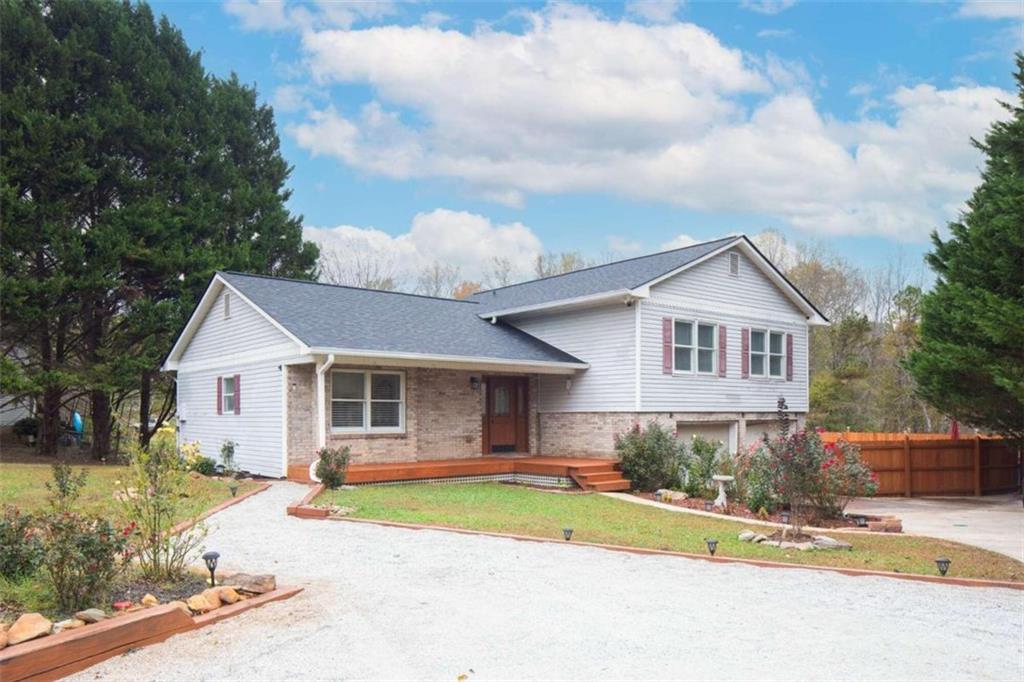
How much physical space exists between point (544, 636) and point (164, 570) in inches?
128

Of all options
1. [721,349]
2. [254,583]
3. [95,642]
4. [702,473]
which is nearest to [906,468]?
[721,349]

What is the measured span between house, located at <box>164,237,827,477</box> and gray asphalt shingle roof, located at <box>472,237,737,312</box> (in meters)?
0.10

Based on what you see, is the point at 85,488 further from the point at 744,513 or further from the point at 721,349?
the point at 721,349

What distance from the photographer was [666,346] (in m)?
18.8

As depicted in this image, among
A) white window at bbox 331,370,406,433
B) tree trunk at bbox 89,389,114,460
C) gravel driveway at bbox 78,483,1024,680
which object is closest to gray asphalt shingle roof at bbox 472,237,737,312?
white window at bbox 331,370,406,433

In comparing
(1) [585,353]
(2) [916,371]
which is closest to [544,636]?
(1) [585,353]

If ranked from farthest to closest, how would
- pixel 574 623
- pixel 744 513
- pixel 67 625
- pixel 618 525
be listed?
pixel 744 513 → pixel 618 525 → pixel 574 623 → pixel 67 625

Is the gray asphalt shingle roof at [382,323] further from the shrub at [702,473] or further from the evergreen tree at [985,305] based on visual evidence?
the evergreen tree at [985,305]

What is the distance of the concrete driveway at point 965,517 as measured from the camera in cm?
1181

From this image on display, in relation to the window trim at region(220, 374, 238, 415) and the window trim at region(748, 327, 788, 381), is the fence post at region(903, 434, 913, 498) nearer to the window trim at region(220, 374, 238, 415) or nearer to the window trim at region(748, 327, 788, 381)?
the window trim at region(748, 327, 788, 381)

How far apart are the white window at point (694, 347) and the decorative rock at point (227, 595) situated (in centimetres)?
1426

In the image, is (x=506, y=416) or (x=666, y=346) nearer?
(x=666, y=346)

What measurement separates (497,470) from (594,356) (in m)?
3.76

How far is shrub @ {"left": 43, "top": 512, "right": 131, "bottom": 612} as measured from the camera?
554cm
